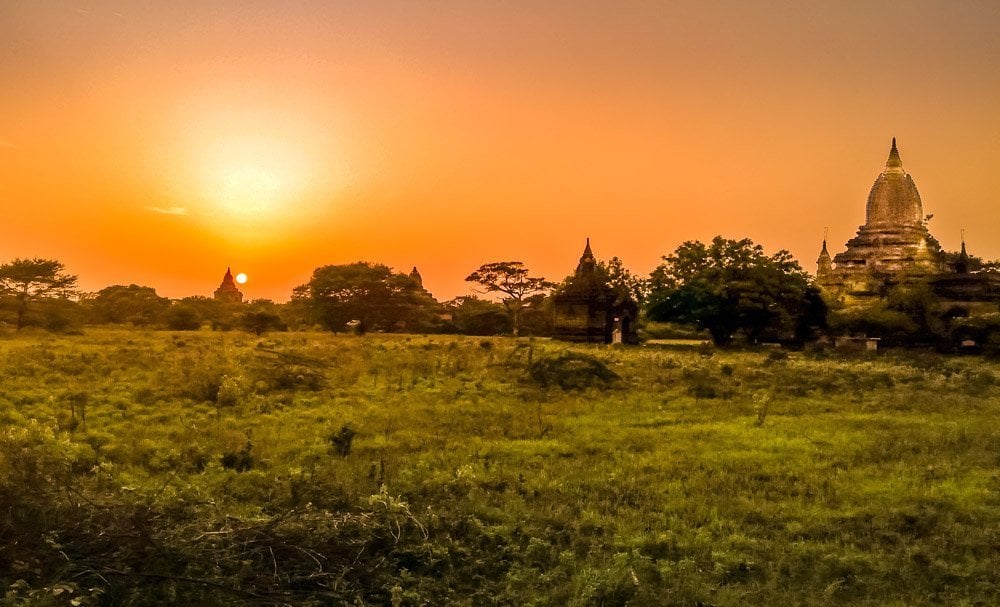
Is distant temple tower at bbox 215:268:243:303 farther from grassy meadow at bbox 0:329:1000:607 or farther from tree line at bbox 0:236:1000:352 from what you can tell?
grassy meadow at bbox 0:329:1000:607

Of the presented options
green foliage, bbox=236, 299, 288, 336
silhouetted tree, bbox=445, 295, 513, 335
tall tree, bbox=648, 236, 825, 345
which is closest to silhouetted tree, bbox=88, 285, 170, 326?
green foliage, bbox=236, 299, 288, 336

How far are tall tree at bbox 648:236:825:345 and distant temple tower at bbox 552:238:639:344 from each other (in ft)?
7.41

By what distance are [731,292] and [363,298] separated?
24.2 meters

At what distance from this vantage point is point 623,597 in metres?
5.80

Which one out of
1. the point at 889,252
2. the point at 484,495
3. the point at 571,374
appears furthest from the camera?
the point at 889,252

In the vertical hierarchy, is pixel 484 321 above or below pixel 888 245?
below

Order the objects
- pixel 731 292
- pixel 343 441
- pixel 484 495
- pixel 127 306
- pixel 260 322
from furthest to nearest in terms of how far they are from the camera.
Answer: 1. pixel 127 306
2. pixel 260 322
3. pixel 731 292
4. pixel 343 441
5. pixel 484 495

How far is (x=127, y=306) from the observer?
56.9 meters

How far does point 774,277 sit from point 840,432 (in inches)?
1006

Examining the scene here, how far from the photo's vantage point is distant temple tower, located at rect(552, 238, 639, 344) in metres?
39.4

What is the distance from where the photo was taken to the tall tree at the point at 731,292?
35.8m

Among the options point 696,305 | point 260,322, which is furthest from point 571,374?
point 260,322

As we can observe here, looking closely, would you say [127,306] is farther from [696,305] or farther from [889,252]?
[889,252]

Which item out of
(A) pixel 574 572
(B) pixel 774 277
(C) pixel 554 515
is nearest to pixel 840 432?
(C) pixel 554 515
